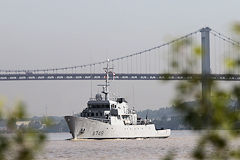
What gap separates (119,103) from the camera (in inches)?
3024

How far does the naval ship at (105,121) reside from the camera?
71.9 meters

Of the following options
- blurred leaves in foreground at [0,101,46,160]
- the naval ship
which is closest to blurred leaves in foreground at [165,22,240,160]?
blurred leaves in foreground at [0,101,46,160]

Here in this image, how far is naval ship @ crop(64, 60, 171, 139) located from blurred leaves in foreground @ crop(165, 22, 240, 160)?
64.3m

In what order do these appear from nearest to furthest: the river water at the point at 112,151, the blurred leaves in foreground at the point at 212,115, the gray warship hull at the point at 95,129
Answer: the blurred leaves in foreground at the point at 212,115
the river water at the point at 112,151
the gray warship hull at the point at 95,129

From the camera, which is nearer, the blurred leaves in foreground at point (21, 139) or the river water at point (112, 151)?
the blurred leaves in foreground at point (21, 139)

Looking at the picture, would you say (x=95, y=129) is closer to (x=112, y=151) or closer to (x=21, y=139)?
(x=112, y=151)

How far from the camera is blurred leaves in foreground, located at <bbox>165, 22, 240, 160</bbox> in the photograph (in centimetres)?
684

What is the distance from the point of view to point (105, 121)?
241 ft

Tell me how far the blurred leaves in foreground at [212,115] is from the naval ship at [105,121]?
211ft

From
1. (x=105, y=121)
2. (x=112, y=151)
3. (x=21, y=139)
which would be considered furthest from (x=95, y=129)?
(x=21, y=139)

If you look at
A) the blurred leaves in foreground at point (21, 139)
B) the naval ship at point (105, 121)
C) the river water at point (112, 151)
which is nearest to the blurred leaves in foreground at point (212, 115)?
the blurred leaves in foreground at point (21, 139)

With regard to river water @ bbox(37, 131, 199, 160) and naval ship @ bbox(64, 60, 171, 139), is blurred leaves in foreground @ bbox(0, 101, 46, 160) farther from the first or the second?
naval ship @ bbox(64, 60, 171, 139)

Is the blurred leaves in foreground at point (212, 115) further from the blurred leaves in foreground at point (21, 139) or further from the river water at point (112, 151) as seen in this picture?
the river water at point (112, 151)

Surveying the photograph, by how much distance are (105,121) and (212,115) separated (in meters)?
66.6
